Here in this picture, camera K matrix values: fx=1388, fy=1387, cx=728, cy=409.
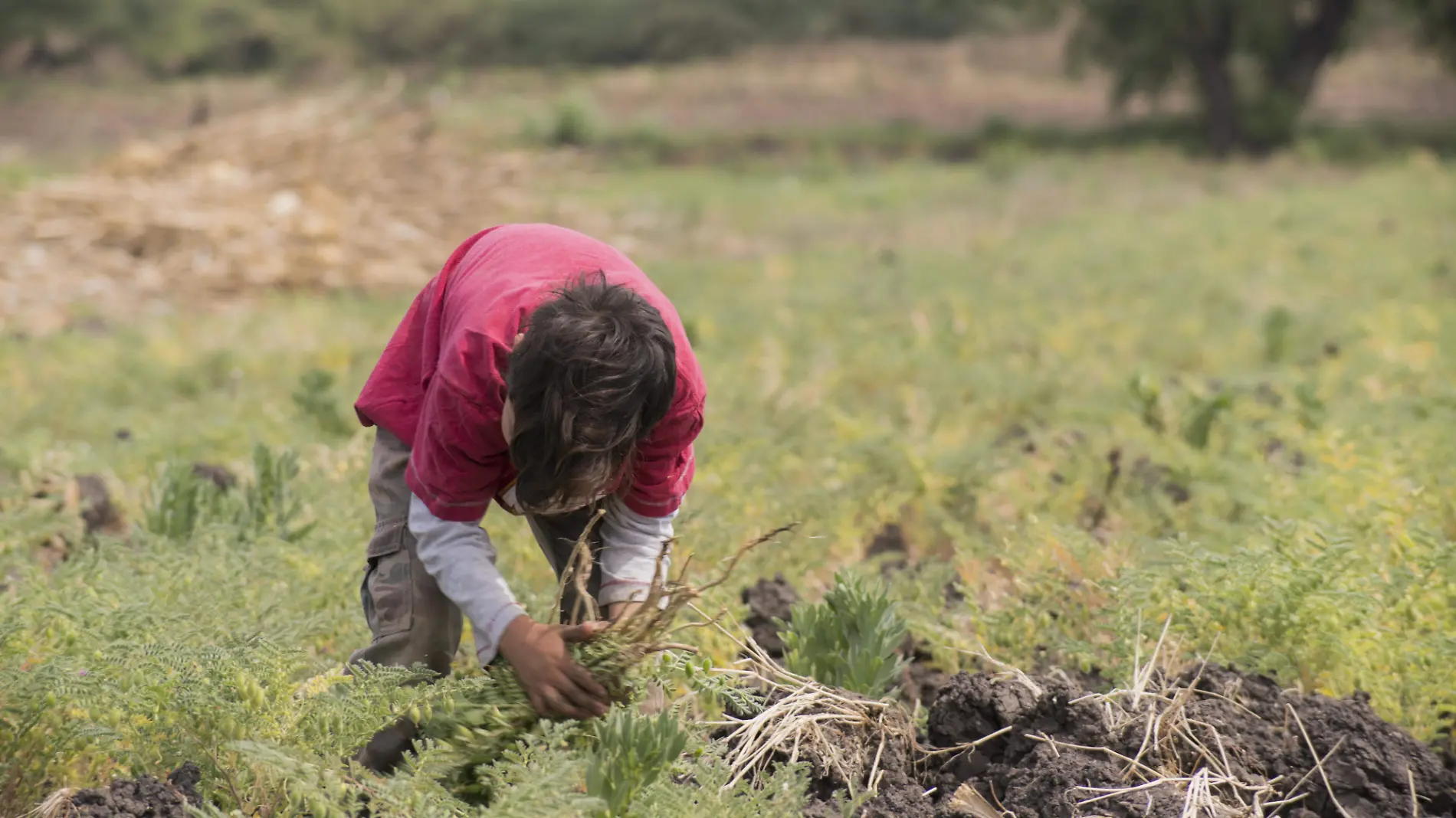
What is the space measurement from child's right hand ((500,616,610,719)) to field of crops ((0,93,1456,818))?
6cm

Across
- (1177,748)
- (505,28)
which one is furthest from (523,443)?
(505,28)

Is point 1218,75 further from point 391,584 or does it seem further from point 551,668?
point 551,668

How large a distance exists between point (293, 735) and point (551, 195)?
12717mm

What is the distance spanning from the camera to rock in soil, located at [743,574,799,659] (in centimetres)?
392

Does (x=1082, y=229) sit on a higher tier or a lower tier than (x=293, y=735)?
lower

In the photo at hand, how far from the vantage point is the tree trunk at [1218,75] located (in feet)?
78.6

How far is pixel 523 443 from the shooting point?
252 centimetres

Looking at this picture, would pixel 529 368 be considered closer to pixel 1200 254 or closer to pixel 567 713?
pixel 567 713

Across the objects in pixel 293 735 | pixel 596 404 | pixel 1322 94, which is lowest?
pixel 1322 94

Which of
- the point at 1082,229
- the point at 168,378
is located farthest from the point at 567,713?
the point at 1082,229

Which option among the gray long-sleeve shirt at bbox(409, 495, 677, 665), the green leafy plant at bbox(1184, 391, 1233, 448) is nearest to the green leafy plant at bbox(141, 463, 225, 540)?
the gray long-sleeve shirt at bbox(409, 495, 677, 665)

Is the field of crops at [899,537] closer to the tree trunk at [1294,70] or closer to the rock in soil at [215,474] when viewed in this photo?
the rock in soil at [215,474]

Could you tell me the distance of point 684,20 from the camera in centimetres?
3656

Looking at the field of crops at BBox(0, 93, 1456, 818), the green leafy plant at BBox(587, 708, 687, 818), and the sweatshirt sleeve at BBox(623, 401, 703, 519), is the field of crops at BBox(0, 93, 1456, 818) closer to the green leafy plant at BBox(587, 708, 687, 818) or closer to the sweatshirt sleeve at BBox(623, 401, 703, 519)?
the green leafy plant at BBox(587, 708, 687, 818)
